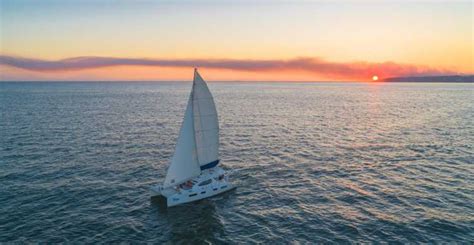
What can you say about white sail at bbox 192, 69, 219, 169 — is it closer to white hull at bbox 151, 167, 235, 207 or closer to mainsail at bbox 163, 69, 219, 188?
mainsail at bbox 163, 69, 219, 188

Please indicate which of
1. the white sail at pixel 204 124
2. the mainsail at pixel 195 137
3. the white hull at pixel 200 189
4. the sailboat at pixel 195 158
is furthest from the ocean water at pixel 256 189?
the white sail at pixel 204 124

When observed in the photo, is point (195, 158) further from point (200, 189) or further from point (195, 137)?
point (200, 189)

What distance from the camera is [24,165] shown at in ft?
177

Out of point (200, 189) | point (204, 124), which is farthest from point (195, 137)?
point (200, 189)

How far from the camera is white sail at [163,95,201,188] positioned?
1658 inches

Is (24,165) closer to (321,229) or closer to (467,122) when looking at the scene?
(321,229)

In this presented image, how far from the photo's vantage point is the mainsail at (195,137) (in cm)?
4188

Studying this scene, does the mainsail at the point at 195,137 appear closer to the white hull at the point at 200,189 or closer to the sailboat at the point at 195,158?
the sailboat at the point at 195,158

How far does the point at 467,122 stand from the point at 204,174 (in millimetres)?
90933

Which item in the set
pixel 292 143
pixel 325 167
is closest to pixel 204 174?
pixel 325 167

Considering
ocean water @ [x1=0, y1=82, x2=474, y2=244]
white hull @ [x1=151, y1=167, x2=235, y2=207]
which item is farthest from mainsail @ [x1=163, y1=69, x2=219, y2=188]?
ocean water @ [x1=0, y1=82, x2=474, y2=244]

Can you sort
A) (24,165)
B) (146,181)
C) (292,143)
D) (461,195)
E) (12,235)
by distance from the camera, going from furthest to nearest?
(292,143) < (24,165) < (146,181) < (461,195) < (12,235)

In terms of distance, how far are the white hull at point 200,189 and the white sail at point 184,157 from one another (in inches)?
41.8

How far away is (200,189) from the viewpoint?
42969 mm
